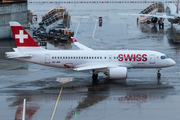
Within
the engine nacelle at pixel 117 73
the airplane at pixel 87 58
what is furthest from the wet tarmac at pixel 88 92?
the airplane at pixel 87 58

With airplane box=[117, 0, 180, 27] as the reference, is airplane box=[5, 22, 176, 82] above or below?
below

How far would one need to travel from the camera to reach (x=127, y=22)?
86.9 metres

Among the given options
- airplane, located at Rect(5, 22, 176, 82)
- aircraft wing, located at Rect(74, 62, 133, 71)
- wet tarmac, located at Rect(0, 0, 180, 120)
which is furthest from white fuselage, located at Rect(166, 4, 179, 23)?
aircraft wing, located at Rect(74, 62, 133, 71)

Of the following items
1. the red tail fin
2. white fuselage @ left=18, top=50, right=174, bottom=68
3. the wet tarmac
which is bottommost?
the wet tarmac

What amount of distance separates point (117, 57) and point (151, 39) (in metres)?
26.6

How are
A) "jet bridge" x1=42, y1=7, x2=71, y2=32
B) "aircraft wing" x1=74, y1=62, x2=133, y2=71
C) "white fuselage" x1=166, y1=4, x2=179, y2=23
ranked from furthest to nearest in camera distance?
"jet bridge" x1=42, y1=7, x2=71, y2=32 → "white fuselage" x1=166, y1=4, x2=179, y2=23 → "aircraft wing" x1=74, y1=62, x2=133, y2=71

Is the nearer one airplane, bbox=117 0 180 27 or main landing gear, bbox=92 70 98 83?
main landing gear, bbox=92 70 98 83

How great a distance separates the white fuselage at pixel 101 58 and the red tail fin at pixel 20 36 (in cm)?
124

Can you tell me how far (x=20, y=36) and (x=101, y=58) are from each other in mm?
10424

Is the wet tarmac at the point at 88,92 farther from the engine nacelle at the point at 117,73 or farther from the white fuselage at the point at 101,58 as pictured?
the white fuselage at the point at 101,58

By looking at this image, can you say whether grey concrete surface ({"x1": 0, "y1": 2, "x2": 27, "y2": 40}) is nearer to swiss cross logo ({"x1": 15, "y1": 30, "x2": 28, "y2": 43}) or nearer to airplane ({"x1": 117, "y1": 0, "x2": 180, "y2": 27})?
swiss cross logo ({"x1": 15, "y1": 30, "x2": 28, "y2": 43})

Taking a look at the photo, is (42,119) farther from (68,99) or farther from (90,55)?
(90,55)

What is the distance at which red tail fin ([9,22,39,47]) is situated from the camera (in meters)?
42.5

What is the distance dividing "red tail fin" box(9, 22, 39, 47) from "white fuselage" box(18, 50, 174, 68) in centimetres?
124
